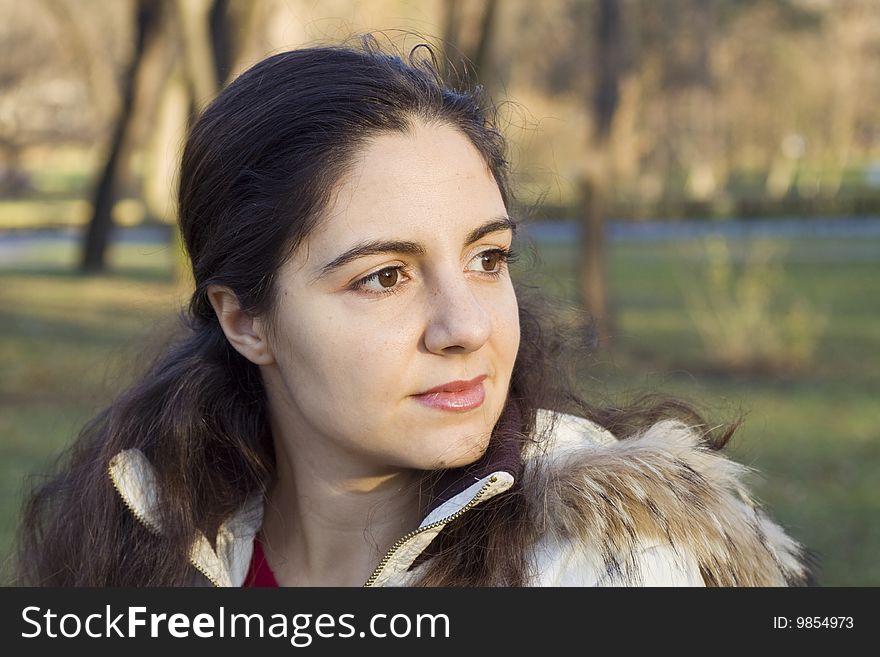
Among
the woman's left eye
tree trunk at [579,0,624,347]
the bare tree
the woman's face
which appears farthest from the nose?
tree trunk at [579,0,624,347]

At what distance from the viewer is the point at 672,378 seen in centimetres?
1000

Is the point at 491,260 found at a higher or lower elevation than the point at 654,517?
higher

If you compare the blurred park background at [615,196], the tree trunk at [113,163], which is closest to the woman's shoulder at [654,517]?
the blurred park background at [615,196]

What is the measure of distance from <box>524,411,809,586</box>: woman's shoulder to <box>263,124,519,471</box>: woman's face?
19cm

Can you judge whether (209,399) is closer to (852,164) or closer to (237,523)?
(237,523)

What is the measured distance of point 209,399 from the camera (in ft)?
8.51

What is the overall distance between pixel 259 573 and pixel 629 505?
2.88ft

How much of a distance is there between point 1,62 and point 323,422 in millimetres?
23190

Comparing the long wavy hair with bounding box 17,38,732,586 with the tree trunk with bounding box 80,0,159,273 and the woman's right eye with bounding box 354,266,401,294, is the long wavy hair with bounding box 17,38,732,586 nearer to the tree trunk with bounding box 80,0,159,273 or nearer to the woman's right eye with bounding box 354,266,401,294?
the woman's right eye with bounding box 354,266,401,294

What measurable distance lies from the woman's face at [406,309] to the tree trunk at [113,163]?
17.3 metres

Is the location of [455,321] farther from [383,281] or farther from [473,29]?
[473,29]

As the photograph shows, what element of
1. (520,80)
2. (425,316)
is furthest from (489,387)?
(520,80)

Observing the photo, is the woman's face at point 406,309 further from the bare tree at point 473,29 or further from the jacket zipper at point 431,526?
the bare tree at point 473,29

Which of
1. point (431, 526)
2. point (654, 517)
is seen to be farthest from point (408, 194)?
point (654, 517)
